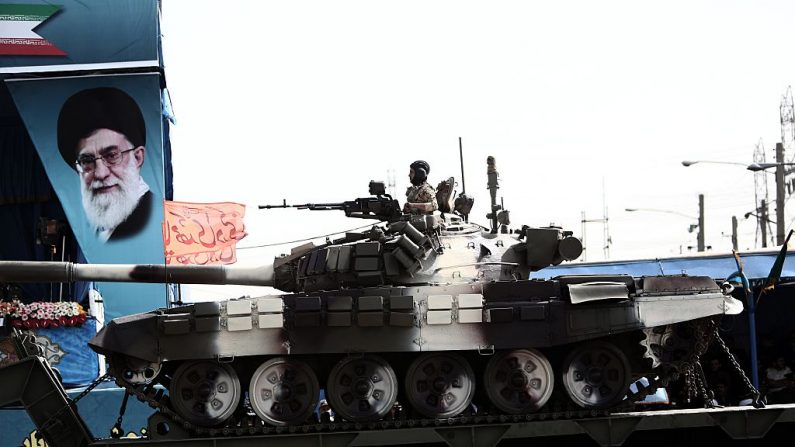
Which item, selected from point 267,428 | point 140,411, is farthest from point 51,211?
point 267,428

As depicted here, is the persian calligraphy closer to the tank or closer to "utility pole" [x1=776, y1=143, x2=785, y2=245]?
the tank

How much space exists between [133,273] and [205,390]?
4.34m

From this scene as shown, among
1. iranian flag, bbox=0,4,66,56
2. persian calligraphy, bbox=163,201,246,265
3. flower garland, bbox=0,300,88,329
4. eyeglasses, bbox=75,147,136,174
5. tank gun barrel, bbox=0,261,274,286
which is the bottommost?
flower garland, bbox=0,300,88,329

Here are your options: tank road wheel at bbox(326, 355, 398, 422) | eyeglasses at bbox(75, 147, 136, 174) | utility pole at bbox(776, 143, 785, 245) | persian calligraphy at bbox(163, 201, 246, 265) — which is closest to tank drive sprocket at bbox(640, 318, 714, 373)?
tank road wheel at bbox(326, 355, 398, 422)

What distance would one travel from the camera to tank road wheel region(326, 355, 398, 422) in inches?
773

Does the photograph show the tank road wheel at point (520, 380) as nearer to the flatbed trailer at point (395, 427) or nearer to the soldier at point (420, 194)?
the flatbed trailer at point (395, 427)

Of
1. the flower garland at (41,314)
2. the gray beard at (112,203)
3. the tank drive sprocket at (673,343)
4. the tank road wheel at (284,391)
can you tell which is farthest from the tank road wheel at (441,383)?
the gray beard at (112,203)

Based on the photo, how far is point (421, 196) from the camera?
21.9 meters

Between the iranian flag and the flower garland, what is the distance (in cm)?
760

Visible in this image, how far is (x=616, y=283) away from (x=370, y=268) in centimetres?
430

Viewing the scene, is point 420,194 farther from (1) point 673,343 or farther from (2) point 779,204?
(2) point 779,204

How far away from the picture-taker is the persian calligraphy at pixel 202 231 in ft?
112

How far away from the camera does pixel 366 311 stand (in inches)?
769

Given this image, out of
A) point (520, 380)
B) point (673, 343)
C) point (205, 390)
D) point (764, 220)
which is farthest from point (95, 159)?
point (764, 220)
